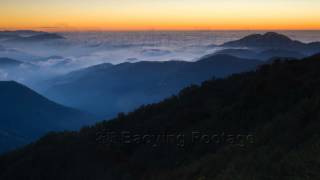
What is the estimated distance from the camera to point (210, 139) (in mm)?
24812

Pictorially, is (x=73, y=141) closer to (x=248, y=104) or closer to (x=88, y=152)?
(x=88, y=152)

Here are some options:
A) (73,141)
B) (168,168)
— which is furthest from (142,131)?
(168,168)

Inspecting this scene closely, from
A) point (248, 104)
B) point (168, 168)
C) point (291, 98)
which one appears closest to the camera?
point (168, 168)

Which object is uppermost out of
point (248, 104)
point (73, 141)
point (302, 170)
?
point (302, 170)

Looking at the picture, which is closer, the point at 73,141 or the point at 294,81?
the point at 294,81

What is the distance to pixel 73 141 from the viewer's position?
37.1m

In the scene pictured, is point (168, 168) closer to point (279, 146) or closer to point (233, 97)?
point (279, 146)

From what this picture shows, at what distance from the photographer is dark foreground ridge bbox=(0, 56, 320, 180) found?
47.9 feet

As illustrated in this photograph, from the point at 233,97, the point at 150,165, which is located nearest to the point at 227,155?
the point at 150,165

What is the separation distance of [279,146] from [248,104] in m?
14.3

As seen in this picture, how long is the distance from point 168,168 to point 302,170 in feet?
38.7

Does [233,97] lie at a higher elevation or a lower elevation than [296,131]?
lower

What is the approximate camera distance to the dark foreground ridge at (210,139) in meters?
14.6

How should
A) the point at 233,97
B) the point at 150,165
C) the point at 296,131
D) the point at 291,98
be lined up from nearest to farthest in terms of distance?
the point at 296,131, the point at 150,165, the point at 291,98, the point at 233,97
